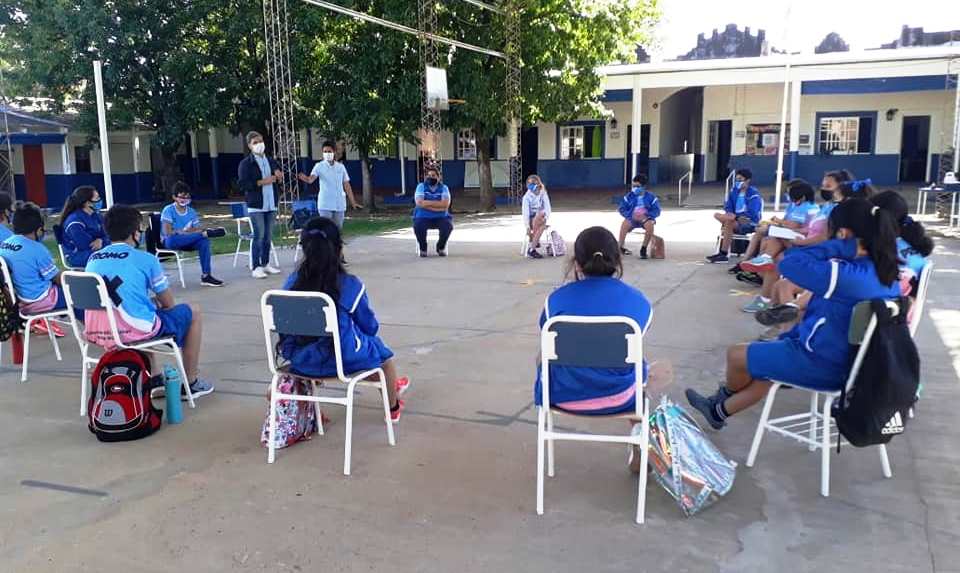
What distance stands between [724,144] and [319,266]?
77.5 ft

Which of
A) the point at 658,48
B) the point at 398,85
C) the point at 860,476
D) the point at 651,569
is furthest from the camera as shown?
the point at 658,48

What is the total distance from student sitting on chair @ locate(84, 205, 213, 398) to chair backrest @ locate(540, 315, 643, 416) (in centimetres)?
255

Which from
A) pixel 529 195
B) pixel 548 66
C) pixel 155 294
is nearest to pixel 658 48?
pixel 548 66

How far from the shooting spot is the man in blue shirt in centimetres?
1098

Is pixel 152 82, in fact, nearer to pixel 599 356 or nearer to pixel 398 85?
pixel 398 85

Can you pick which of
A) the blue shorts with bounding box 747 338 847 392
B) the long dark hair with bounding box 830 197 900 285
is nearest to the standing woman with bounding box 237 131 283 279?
the blue shorts with bounding box 747 338 847 392

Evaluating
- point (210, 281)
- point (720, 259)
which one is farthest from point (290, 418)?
point (720, 259)

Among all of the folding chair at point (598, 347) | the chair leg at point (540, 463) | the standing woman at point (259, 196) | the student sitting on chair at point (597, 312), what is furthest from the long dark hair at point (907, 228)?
the standing woman at point (259, 196)

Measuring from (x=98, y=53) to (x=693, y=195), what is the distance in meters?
16.6

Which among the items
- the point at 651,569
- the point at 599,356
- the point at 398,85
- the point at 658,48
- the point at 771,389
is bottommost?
the point at 651,569

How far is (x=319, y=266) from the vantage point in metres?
3.83

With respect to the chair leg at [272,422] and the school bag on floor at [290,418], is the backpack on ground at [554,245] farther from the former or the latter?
the chair leg at [272,422]

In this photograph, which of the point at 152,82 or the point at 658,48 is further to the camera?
the point at 658,48

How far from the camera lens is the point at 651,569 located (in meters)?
2.88
